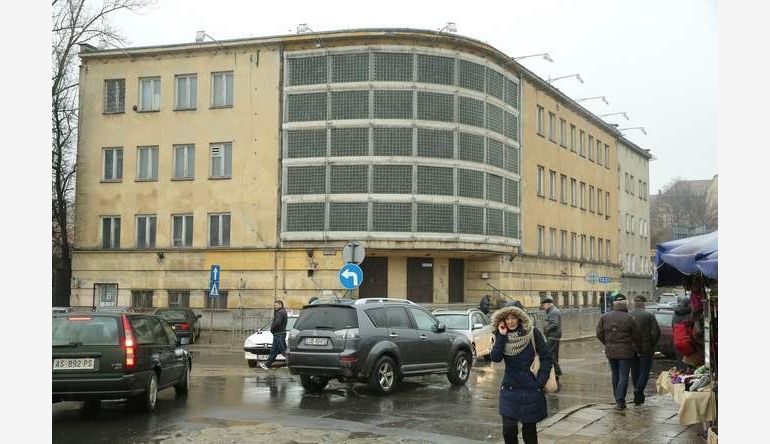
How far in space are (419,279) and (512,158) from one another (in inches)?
322

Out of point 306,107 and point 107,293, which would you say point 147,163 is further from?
point 306,107

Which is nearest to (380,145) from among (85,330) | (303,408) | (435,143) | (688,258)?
(435,143)

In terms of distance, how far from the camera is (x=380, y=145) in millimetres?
34969

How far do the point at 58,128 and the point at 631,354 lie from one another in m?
35.8

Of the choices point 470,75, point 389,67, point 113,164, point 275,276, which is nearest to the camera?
point 389,67

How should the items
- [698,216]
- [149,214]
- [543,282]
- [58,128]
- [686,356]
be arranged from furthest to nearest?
[698,216]
[543,282]
[58,128]
[149,214]
[686,356]

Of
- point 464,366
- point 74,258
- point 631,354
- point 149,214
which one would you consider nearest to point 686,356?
point 631,354

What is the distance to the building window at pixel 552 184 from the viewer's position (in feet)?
154

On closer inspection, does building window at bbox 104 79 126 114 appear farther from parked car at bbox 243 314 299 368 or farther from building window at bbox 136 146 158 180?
parked car at bbox 243 314 299 368

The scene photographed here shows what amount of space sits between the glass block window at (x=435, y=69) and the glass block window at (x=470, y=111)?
1.10m

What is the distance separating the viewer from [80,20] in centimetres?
4050

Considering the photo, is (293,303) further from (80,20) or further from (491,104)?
(80,20)

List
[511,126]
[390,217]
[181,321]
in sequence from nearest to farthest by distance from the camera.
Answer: [181,321]
[390,217]
[511,126]

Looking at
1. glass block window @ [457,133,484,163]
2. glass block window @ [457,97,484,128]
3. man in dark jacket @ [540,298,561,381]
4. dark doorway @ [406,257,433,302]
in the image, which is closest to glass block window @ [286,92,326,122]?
glass block window @ [457,97,484,128]
